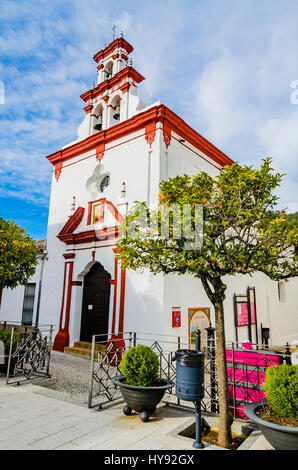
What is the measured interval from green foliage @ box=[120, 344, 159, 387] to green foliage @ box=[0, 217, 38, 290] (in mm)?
5722

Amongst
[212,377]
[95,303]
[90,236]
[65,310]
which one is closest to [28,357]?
[95,303]

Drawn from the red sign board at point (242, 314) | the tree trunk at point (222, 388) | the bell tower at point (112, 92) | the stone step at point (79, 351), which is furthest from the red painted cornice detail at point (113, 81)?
the tree trunk at point (222, 388)

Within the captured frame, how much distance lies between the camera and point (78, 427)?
4.30m

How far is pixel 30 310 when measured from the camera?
45.3ft

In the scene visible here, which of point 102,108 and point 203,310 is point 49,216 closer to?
point 102,108

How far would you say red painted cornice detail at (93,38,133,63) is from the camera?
44.2 ft

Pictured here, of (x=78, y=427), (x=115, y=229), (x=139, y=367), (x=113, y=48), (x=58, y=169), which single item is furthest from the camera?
(x=58, y=169)

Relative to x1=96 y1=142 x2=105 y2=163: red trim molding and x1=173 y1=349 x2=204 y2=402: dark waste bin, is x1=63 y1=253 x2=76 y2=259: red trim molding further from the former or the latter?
Answer: x1=173 y1=349 x2=204 y2=402: dark waste bin

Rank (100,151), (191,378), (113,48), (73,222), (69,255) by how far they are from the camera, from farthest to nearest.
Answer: (113,48), (100,151), (73,222), (69,255), (191,378)

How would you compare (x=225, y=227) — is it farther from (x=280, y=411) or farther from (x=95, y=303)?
(x=95, y=303)

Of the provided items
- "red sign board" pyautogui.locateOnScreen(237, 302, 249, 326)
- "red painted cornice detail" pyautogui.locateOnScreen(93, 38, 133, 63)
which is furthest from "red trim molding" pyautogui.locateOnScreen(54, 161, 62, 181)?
"red sign board" pyautogui.locateOnScreen(237, 302, 249, 326)

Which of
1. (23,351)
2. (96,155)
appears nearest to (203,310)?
(23,351)

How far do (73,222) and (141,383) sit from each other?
8.53 metres
